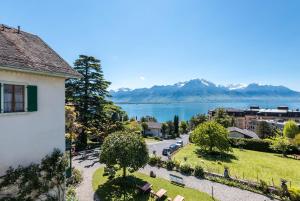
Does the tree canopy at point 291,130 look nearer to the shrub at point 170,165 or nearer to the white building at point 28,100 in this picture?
the shrub at point 170,165

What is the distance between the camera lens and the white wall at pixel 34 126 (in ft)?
34.4

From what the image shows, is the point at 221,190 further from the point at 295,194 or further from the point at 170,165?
the point at 170,165

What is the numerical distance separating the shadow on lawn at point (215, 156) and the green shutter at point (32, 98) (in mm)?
33408

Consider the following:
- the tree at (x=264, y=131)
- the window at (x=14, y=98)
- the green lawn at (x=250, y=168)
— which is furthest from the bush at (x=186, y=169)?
the tree at (x=264, y=131)

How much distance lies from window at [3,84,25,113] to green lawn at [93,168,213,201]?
10943 mm

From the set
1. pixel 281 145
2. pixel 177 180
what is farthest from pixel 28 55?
pixel 281 145

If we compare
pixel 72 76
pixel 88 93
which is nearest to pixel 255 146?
pixel 88 93

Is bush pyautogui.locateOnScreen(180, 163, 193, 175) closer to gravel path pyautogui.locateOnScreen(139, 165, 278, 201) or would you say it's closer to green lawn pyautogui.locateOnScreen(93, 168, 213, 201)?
gravel path pyautogui.locateOnScreen(139, 165, 278, 201)

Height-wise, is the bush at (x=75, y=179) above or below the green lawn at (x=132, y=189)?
above

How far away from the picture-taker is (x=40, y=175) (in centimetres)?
1146

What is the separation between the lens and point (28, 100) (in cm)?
1148

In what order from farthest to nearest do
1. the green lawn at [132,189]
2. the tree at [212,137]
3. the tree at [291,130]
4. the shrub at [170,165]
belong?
the tree at [291,130] < the tree at [212,137] < the shrub at [170,165] < the green lawn at [132,189]

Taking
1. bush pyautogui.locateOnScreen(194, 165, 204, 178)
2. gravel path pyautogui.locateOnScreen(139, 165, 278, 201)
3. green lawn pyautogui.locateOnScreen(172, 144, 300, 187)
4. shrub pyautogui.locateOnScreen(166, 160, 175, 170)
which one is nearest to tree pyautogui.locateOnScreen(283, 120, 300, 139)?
green lawn pyautogui.locateOnScreen(172, 144, 300, 187)

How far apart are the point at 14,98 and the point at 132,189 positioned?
44.4 feet
